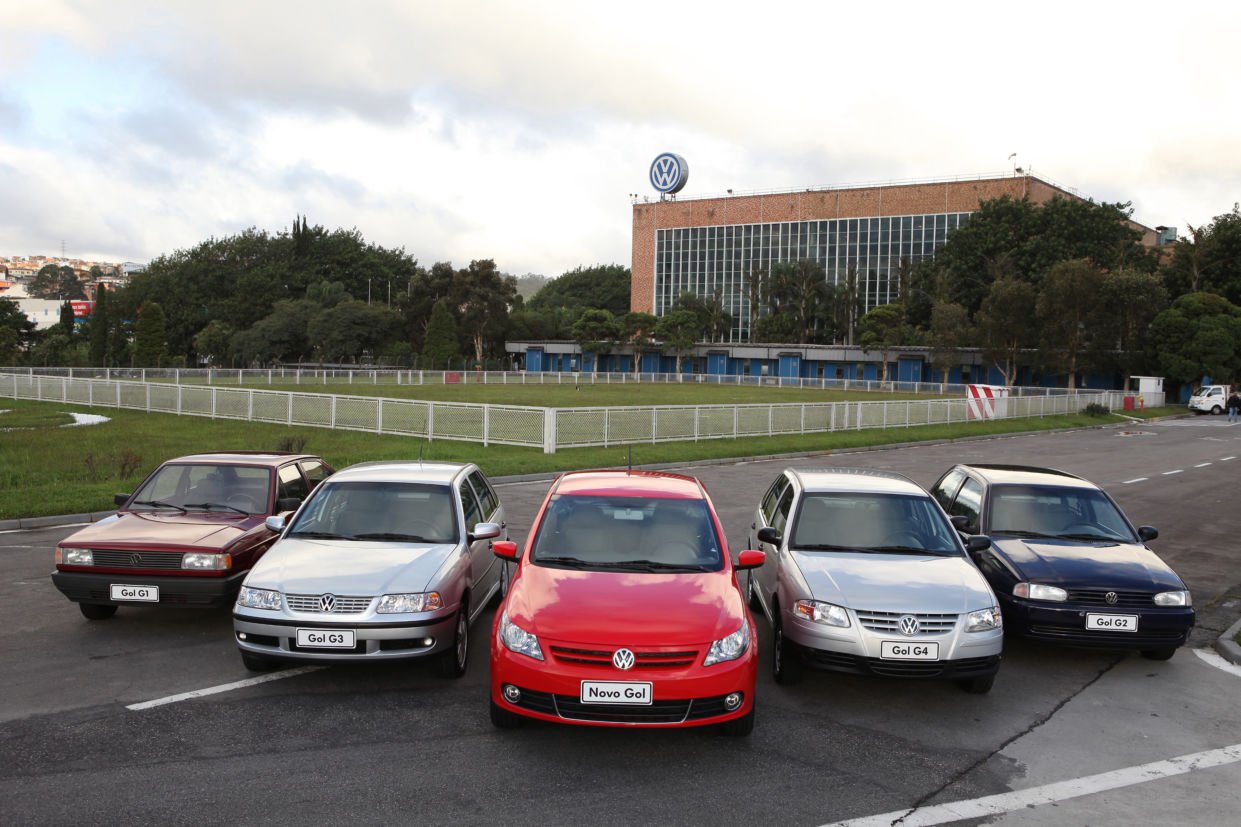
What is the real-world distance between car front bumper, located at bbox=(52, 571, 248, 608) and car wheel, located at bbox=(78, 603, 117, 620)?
0.40 metres

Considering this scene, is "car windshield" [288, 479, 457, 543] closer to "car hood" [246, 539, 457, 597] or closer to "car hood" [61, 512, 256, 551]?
"car hood" [246, 539, 457, 597]

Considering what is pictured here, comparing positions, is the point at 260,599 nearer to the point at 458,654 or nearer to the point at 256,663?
the point at 256,663

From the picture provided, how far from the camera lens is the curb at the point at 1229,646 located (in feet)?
26.0

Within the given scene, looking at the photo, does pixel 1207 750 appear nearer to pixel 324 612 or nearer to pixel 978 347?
pixel 324 612

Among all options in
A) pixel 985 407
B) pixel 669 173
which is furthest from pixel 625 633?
pixel 669 173

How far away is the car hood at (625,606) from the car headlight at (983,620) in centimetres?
174

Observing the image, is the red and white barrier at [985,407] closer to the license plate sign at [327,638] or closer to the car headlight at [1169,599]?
the car headlight at [1169,599]

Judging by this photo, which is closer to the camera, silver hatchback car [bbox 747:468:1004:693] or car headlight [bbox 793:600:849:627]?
silver hatchback car [bbox 747:468:1004:693]

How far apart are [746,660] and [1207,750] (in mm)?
3232

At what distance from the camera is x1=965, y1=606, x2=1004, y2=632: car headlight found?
6359mm

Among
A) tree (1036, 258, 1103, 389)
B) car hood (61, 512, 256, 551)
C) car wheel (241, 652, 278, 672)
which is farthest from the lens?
tree (1036, 258, 1103, 389)

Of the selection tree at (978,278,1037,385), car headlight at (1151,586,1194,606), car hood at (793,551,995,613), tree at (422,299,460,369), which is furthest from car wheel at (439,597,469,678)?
tree at (422,299,460,369)

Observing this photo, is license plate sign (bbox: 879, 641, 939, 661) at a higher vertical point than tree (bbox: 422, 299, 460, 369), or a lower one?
lower

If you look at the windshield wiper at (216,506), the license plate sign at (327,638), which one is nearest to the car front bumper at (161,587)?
the windshield wiper at (216,506)
